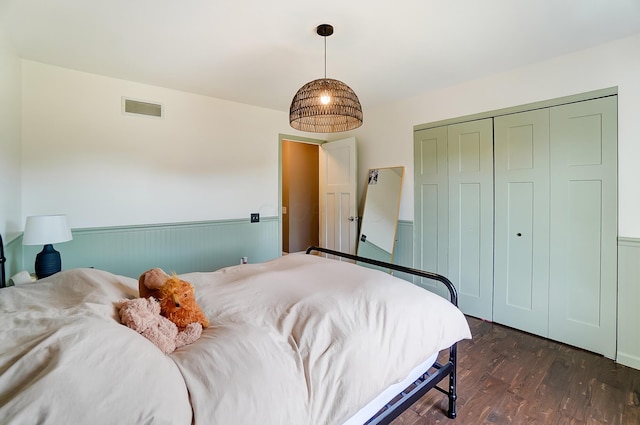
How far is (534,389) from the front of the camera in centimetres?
197

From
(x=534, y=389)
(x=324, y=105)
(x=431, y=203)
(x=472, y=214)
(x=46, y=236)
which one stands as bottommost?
(x=534, y=389)

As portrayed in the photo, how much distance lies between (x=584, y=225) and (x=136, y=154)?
13.9 feet

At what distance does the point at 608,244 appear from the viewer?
2318mm

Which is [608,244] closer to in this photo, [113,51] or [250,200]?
[250,200]

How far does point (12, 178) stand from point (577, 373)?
451cm

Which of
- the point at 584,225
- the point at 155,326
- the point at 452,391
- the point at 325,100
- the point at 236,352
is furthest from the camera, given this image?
the point at 584,225

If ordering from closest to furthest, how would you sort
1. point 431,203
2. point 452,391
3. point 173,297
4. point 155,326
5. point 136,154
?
point 155,326 → point 173,297 → point 452,391 → point 136,154 → point 431,203

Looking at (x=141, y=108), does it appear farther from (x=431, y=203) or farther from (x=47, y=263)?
(x=431, y=203)

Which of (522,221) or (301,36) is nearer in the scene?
(301,36)

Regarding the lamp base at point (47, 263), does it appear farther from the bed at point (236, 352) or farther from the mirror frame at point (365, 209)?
Result: the mirror frame at point (365, 209)

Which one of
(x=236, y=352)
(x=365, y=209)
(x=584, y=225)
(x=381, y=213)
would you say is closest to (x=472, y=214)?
(x=584, y=225)

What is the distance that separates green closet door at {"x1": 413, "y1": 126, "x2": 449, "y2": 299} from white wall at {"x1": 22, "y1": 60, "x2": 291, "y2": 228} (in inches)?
75.4

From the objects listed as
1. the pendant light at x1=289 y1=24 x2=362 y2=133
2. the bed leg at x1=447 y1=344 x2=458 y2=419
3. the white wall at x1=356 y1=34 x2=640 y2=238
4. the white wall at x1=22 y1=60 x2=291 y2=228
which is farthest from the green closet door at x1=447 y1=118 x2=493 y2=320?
the white wall at x1=22 y1=60 x2=291 y2=228

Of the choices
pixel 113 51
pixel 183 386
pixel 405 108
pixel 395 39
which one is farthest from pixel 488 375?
pixel 113 51
